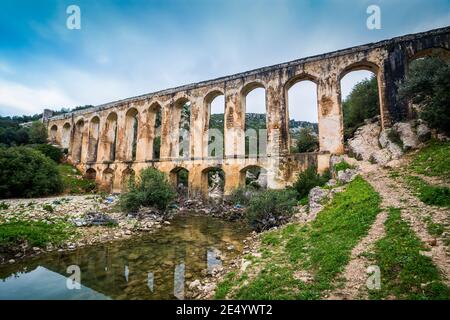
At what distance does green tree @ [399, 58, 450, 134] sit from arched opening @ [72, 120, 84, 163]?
95.1ft

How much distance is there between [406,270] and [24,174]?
18325mm

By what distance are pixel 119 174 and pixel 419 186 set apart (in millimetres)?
21221

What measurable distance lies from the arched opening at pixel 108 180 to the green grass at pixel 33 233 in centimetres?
1547

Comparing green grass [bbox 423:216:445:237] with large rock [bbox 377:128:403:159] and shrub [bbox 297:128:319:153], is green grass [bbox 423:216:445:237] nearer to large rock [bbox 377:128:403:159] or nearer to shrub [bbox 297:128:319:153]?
large rock [bbox 377:128:403:159]

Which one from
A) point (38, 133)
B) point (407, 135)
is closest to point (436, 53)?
point (407, 135)

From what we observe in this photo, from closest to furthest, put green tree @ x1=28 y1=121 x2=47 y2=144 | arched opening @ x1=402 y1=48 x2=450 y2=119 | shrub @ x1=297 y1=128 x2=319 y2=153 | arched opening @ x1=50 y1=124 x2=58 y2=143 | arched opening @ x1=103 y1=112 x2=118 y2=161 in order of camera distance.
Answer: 1. arched opening @ x1=402 y1=48 x2=450 y2=119
2. shrub @ x1=297 y1=128 x2=319 y2=153
3. arched opening @ x1=103 y1=112 x2=118 y2=161
4. green tree @ x1=28 y1=121 x2=47 y2=144
5. arched opening @ x1=50 y1=124 x2=58 y2=143

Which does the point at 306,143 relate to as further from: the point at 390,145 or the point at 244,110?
the point at 390,145

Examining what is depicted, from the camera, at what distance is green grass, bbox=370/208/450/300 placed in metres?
2.92

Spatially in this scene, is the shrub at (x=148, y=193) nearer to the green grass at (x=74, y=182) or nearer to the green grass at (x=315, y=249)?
the green grass at (x=315, y=249)

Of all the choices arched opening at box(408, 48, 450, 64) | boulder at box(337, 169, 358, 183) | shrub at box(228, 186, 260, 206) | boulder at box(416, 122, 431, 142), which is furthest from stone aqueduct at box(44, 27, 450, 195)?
boulder at box(337, 169, 358, 183)

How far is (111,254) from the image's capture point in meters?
6.52

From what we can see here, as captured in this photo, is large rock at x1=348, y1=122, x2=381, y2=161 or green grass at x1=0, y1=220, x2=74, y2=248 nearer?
green grass at x1=0, y1=220, x2=74, y2=248

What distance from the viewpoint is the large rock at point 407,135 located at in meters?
10.4
